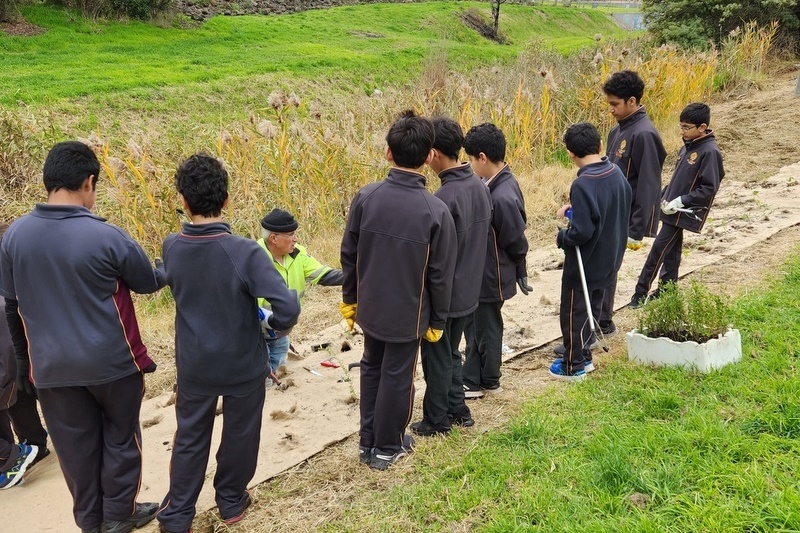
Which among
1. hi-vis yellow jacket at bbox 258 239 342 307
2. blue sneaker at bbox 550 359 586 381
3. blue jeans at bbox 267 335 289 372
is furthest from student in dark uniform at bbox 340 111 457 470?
blue sneaker at bbox 550 359 586 381

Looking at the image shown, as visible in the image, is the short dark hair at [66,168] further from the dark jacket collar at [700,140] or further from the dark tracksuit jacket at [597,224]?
the dark jacket collar at [700,140]

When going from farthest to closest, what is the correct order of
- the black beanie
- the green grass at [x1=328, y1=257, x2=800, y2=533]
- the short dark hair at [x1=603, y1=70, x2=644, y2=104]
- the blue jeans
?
the short dark hair at [x1=603, y1=70, x2=644, y2=104] < the blue jeans < the black beanie < the green grass at [x1=328, y1=257, x2=800, y2=533]

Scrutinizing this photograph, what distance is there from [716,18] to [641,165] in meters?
16.3

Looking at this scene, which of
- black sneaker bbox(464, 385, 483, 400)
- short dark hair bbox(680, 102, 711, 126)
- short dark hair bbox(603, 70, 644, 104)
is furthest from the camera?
short dark hair bbox(680, 102, 711, 126)

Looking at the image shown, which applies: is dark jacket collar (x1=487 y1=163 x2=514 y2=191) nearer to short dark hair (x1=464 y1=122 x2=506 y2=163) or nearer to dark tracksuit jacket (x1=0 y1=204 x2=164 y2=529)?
short dark hair (x1=464 y1=122 x2=506 y2=163)

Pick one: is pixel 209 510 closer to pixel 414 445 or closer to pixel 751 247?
pixel 414 445

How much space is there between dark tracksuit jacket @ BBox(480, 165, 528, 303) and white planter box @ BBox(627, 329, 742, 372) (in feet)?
3.09

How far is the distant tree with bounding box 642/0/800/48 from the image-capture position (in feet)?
56.6

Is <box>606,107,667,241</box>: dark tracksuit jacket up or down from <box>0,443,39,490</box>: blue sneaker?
up

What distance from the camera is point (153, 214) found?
631 centimetres

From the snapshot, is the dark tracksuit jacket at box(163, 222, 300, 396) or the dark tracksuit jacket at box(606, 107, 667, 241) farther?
the dark tracksuit jacket at box(606, 107, 667, 241)

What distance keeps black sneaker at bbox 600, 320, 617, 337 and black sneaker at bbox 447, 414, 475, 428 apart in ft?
5.15

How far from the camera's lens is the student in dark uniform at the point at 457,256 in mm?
3348

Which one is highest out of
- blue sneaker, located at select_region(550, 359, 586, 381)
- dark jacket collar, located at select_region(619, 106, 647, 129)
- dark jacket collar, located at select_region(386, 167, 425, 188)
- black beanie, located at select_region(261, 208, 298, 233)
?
dark jacket collar, located at select_region(619, 106, 647, 129)
